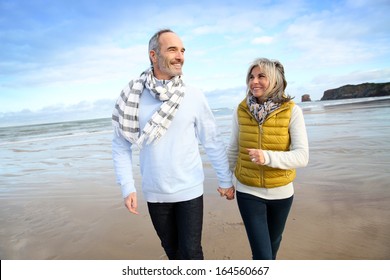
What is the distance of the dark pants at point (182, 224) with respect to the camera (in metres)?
2.12

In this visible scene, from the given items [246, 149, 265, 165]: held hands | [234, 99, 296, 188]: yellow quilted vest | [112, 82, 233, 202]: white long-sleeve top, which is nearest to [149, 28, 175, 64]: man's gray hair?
[112, 82, 233, 202]: white long-sleeve top

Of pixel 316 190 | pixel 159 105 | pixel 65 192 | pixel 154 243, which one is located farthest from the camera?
pixel 65 192

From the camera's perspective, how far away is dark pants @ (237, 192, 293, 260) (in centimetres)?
216

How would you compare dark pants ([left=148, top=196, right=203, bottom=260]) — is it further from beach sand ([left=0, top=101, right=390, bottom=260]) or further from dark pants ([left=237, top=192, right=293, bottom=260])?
beach sand ([left=0, top=101, right=390, bottom=260])

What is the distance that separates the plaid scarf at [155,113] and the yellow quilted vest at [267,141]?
572 millimetres

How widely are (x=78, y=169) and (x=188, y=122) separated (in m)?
5.91

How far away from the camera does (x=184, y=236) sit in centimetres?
213

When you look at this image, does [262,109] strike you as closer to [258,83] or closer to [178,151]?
[258,83]

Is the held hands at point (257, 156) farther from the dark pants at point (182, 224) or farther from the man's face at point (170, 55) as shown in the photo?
the man's face at point (170, 55)

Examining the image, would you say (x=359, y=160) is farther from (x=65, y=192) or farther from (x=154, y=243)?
(x=65, y=192)

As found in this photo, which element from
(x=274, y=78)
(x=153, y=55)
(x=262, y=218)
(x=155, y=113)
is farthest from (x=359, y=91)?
(x=155, y=113)

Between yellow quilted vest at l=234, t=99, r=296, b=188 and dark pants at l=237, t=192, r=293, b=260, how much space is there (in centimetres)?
13
